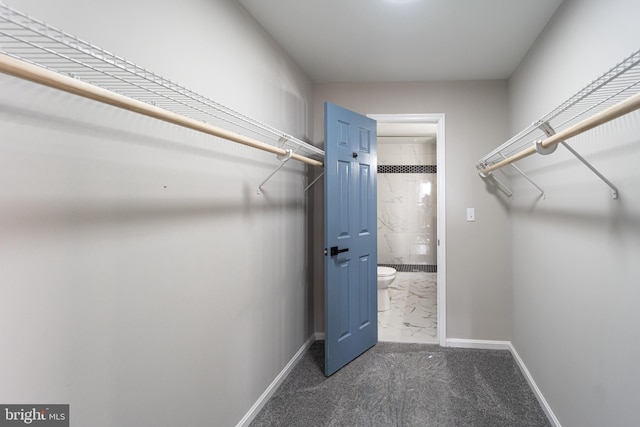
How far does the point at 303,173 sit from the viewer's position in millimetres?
2699

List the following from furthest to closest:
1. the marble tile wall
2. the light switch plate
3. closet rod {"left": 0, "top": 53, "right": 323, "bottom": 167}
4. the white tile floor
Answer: the marble tile wall, the white tile floor, the light switch plate, closet rod {"left": 0, "top": 53, "right": 323, "bottom": 167}

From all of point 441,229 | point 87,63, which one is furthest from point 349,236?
point 87,63

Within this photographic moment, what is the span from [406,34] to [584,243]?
1.58 metres

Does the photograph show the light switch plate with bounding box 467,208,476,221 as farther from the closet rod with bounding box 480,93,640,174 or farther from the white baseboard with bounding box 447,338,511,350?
the closet rod with bounding box 480,93,640,174

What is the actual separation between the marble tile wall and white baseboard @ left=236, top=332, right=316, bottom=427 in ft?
10.3

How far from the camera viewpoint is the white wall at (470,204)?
9.26 feet

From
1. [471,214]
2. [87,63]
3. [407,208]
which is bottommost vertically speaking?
[471,214]

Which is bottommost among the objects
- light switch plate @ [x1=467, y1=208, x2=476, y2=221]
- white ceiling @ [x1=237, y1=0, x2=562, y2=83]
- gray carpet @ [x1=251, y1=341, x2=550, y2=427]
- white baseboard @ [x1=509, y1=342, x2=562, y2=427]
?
gray carpet @ [x1=251, y1=341, x2=550, y2=427]

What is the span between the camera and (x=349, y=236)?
2564mm

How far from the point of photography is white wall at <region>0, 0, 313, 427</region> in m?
0.81

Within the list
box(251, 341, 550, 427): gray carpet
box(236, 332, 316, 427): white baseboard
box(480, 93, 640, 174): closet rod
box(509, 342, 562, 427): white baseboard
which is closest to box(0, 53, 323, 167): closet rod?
box(480, 93, 640, 174): closet rod

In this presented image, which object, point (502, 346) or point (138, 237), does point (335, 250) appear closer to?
point (138, 237)

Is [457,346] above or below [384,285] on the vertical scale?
below

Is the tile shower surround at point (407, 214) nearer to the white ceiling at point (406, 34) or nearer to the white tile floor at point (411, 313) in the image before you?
the white tile floor at point (411, 313)
